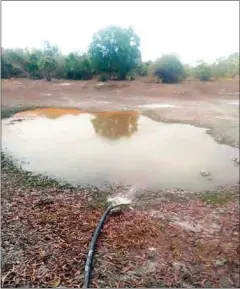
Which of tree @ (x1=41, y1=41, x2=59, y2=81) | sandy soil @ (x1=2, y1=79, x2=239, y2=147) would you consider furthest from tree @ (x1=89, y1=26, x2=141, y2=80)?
sandy soil @ (x1=2, y1=79, x2=239, y2=147)

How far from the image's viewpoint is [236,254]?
10.0 feet

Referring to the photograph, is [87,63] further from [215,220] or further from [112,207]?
[215,220]

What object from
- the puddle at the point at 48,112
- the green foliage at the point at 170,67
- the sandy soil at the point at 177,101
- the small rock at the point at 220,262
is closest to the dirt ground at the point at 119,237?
the small rock at the point at 220,262

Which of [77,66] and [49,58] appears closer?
[49,58]

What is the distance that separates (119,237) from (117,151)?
12.4 ft

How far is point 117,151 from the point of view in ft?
22.3

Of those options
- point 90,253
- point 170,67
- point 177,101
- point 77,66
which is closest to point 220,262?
point 90,253

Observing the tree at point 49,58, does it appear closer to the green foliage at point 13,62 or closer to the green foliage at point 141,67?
the green foliage at point 13,62

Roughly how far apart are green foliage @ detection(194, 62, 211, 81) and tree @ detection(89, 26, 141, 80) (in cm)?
891

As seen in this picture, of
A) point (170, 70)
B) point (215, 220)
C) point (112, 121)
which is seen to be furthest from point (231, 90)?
point (215, 220)

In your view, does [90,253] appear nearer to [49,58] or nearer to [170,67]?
[49,58]

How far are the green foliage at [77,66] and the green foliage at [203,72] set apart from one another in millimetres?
8814

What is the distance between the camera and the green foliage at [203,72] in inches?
483

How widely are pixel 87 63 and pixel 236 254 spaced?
2562 millimetres
